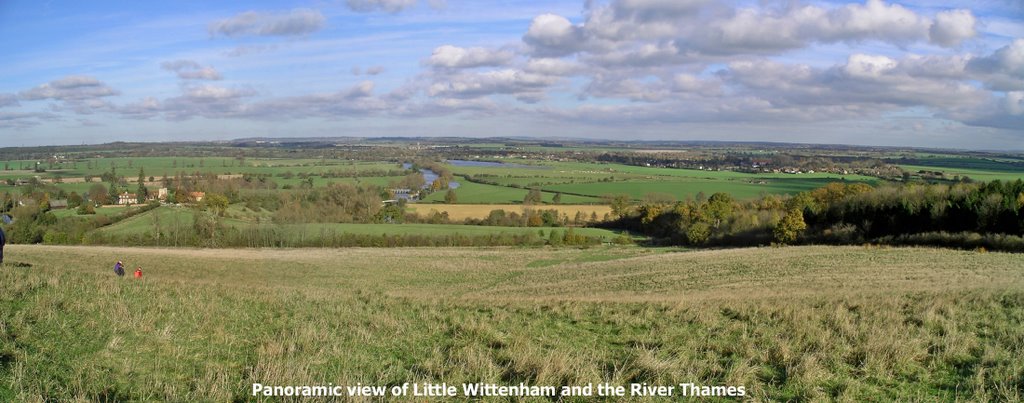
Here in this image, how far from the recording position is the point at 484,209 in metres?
86.6

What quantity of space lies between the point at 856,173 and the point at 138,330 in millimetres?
125544

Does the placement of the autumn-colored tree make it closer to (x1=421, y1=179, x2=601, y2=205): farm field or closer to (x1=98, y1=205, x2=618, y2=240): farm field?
(x1=98, y1=205, x2=618, y2=240): farm field

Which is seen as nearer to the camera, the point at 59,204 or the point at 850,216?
the point at 850,216

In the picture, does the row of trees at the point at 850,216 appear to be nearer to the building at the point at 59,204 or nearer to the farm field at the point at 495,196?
the farm field at the point at 495,196

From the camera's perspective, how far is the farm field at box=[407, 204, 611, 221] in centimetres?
8361

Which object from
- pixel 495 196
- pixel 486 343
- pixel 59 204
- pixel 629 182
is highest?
pixel 486 343

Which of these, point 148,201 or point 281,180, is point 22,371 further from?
point 281,180

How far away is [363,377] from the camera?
22.1ft

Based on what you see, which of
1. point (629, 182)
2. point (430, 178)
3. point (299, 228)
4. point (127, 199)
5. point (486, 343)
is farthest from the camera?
point (430, 178)

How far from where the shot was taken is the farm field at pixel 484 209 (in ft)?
274

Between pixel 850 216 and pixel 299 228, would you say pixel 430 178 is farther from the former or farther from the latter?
pixel 850 216

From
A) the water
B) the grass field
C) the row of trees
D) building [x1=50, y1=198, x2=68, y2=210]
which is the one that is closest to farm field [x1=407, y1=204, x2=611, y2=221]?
the row of trees

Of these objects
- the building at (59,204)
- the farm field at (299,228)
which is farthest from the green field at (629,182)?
the building at (59,204)

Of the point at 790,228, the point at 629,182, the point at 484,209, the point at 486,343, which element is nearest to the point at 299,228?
the point at 484,209
